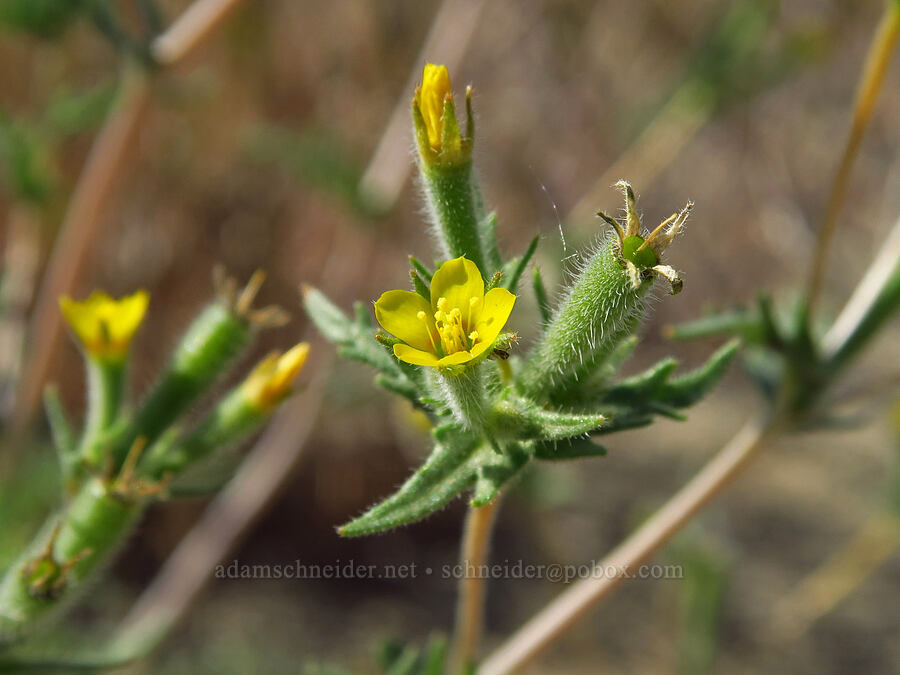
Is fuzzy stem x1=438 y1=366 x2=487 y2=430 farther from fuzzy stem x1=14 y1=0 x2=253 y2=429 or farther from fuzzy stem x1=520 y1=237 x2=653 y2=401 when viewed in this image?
fuzzy stem x1=14 y1=0 x2=253 y2=429

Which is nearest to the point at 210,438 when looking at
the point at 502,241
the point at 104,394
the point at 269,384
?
the point at 269,384

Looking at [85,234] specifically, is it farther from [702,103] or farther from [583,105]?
[583,105]

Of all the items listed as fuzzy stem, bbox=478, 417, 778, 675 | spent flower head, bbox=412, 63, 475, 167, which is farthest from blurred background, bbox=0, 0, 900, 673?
spent flower head, bbox=412, 63, 475, 167

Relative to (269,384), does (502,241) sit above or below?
below

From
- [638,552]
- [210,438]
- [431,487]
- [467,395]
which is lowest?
[638,552]

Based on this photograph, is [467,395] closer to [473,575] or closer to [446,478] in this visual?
[446,478]

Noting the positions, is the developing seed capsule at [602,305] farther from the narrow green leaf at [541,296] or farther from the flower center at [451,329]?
the flower center at [451,329]

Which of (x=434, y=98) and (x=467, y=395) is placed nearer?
(x=467, y=395)

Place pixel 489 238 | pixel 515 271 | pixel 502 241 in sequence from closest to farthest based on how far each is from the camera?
pixel 515 271 < pixel 489 238 < pixel 502 241
